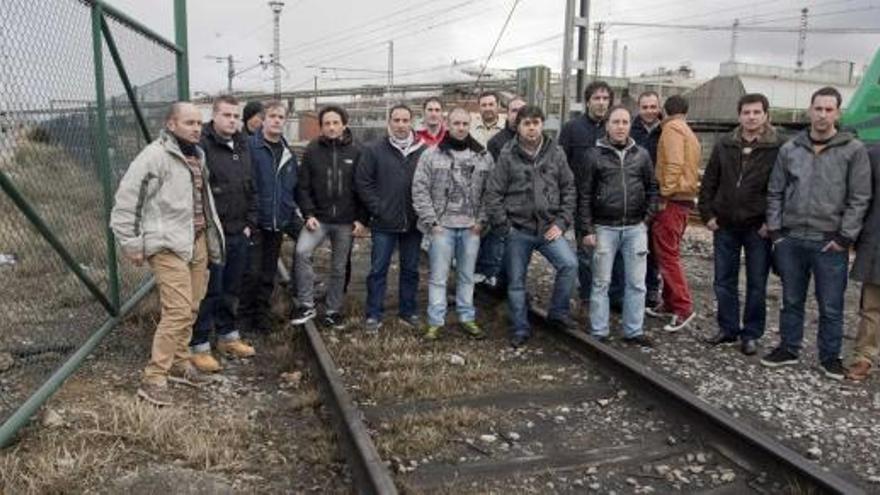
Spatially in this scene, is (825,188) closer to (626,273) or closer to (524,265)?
(626,273)

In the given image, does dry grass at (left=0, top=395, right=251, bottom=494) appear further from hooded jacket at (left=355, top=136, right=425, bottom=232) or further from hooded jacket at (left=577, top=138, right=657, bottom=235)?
hooded jacket at (left=577, top=138, right=657, bottom=235)

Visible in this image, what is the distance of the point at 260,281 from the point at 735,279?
4.17 metres

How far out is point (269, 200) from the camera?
6.70 m

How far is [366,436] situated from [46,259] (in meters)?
5.42

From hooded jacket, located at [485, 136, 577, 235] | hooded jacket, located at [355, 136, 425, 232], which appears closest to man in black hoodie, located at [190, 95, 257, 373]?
hooded jacket, located at [355, 136, 425, 232]

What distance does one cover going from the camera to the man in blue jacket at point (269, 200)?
6.64 m

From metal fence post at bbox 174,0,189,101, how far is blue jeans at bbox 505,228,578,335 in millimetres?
5026

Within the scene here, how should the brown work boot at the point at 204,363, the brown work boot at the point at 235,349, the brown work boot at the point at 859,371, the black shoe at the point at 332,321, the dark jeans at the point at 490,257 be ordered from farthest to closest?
1. the dark jeans at the point at 490,257
2. the black shoe at the point at 332,321
3. the brown work boot at the point at 235,349
4. the brown work boot at the point at 204,363
5. the brown work boot at the point at 859,371

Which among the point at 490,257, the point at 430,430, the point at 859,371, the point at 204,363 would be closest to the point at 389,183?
the point at 490,257

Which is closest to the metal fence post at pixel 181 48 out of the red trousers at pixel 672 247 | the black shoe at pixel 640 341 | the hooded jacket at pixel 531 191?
the hooded jacket at pixel 531 191

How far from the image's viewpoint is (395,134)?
6949 millimetres

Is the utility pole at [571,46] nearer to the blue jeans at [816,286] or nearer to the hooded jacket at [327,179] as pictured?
the hooded jacket at [327,179]

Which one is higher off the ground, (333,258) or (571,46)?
(571,46)

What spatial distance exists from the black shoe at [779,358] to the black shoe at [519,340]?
1920 mm
